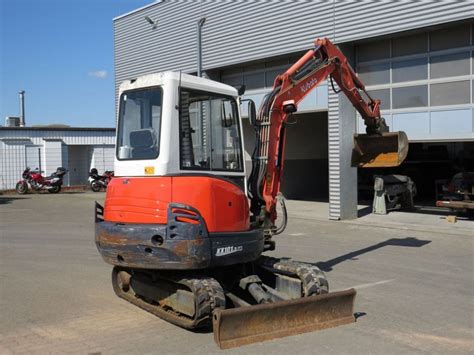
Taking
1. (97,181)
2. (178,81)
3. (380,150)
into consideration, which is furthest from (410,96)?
(97,181)

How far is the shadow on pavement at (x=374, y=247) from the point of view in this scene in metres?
10.0

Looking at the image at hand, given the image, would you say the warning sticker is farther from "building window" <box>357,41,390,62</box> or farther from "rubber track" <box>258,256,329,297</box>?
"building window" <box>357,41,390,62</box>

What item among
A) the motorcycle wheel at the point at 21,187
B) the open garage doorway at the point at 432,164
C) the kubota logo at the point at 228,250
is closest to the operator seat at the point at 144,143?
the kubota logo at the point at 228,250

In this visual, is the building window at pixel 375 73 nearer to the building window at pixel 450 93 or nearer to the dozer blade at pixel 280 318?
the building window at pixel 450 93

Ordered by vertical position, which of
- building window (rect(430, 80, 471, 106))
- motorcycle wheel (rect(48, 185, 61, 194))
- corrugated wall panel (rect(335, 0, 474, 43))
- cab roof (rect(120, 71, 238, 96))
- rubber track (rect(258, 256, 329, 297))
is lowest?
rubber track (rect(258, 256, 329, 297))

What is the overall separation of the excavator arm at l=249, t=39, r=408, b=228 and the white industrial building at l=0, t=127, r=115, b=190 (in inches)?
1015

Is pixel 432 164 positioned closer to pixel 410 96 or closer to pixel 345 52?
pixel 410 96

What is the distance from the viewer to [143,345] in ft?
18.7

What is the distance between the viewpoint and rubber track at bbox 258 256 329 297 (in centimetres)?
668

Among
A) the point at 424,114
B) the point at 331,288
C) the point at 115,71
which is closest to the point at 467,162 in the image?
the point at 424,114

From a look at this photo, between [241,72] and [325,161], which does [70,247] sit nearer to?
[241,72]

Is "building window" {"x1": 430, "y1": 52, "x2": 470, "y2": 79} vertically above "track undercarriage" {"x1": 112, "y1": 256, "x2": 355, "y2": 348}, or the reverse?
"building window" {"x1": 430, "y1": 52, "x2": 470, "y2": 79}

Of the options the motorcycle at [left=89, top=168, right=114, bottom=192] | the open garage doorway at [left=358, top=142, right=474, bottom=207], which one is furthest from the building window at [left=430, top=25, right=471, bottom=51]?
the motorcycle at [left=89, top=168, right=114, bottom=192]

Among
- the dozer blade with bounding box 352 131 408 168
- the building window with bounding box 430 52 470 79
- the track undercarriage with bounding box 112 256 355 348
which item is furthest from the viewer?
the building window with bounding box 430 52 470 79
